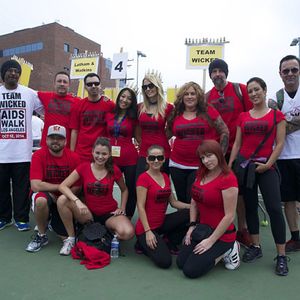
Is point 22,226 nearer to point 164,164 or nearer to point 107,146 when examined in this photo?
point 107,146

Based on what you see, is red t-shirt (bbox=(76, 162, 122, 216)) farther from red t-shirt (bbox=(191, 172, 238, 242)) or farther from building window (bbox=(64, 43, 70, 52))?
building window (bbox=(64, 43, 70, 52))

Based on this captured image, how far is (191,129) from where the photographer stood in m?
3.56

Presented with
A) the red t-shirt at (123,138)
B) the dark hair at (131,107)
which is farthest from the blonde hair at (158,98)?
the red t-shirt at (123,138)

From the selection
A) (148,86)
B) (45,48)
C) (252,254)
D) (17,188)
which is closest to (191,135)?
(148,86)

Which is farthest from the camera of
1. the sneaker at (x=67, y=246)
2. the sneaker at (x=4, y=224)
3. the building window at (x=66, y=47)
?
the building window at (x=66, y=47)

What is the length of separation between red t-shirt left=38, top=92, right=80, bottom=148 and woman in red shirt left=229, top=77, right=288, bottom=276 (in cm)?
228

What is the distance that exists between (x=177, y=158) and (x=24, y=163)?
2112 mm

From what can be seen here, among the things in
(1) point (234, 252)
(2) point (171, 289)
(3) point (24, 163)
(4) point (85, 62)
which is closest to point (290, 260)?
(1) point (234, 252)

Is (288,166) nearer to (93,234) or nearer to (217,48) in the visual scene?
(93,234)

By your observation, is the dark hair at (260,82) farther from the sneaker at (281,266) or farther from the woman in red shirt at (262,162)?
the sneaker at (281,266)

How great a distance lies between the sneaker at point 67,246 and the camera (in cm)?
351

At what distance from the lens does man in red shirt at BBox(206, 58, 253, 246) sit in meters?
3.85

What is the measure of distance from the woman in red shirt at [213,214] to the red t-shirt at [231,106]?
88cm

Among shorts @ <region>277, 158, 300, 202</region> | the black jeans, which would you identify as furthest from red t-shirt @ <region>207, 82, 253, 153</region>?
the black jeans
